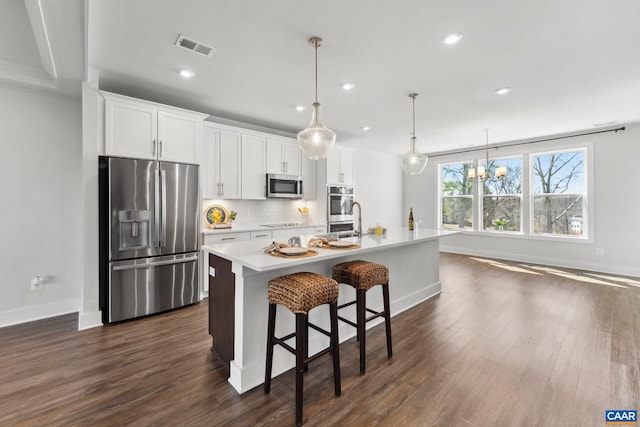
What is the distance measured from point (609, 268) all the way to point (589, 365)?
4.24m

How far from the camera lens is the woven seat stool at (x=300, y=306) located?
167 centimetres

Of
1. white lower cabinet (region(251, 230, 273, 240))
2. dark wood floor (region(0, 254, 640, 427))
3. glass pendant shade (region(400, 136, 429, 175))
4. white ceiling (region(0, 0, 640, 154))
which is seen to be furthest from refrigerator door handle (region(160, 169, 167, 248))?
glass pendant shade (region(400, 136, 429, 175))

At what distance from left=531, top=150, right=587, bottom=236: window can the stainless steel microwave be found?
504 centimetres

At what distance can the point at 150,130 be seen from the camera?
322cm

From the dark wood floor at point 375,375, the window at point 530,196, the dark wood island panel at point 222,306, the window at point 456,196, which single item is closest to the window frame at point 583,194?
the window at point 530,196

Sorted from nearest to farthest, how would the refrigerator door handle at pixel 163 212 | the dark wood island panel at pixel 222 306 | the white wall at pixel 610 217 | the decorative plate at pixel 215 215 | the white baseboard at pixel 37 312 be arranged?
the dark wood island panel at pixel 222 306 → the white baseboard at pixel 37 312 → the refrigerator door handle at pixel 163 212 → the decorative plate at pixel 215 215 → the white wall at pixel 610 217

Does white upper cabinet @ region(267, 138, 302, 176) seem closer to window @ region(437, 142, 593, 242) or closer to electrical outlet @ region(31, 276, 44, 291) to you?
electrical outlet @ region(31, 276, 44, 291)

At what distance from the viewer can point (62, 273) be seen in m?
3.29

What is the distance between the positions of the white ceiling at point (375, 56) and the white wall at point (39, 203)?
61cm

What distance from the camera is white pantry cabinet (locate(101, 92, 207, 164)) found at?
3004 mm

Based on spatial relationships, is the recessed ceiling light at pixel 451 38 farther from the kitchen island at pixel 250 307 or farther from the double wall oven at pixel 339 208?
the double wall oven at pixel 339 208

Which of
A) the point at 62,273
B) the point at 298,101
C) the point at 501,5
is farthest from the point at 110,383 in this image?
the point at 501,5

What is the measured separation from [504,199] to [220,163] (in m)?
6.13

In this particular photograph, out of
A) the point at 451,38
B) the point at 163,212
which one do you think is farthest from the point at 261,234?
the point at 451,38
